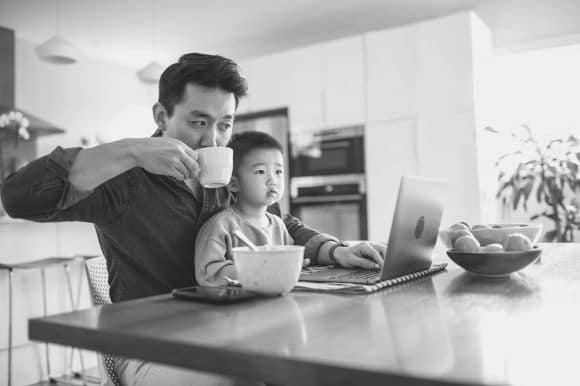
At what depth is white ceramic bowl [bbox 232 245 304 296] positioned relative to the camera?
0.80 meters

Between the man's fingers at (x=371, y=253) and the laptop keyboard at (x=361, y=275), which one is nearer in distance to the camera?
the laptop keyboard at (x=361, y=275)

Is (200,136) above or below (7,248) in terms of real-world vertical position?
above

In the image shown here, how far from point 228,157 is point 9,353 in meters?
2.60

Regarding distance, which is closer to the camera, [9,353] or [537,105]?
[9,353]

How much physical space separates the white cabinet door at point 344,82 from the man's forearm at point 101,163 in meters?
3.42

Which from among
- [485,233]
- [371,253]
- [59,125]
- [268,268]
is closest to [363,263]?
[371,253]

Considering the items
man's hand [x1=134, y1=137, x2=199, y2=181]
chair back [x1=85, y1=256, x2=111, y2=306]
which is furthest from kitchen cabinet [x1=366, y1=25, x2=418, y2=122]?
man's hand [x1=134, y1=137, x2=199, y2=181]

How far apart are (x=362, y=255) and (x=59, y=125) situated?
15.7 ft

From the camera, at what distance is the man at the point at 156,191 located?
0.94 meters

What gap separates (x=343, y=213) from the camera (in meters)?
4.22

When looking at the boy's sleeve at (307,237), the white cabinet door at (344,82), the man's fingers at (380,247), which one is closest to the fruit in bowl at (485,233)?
the man's fingers at (380,247)

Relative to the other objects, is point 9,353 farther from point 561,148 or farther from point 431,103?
point 561,148

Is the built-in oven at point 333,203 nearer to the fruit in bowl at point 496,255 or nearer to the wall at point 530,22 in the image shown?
the wall at point 530,22

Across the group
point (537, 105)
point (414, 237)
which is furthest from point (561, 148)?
point (414, 237)
